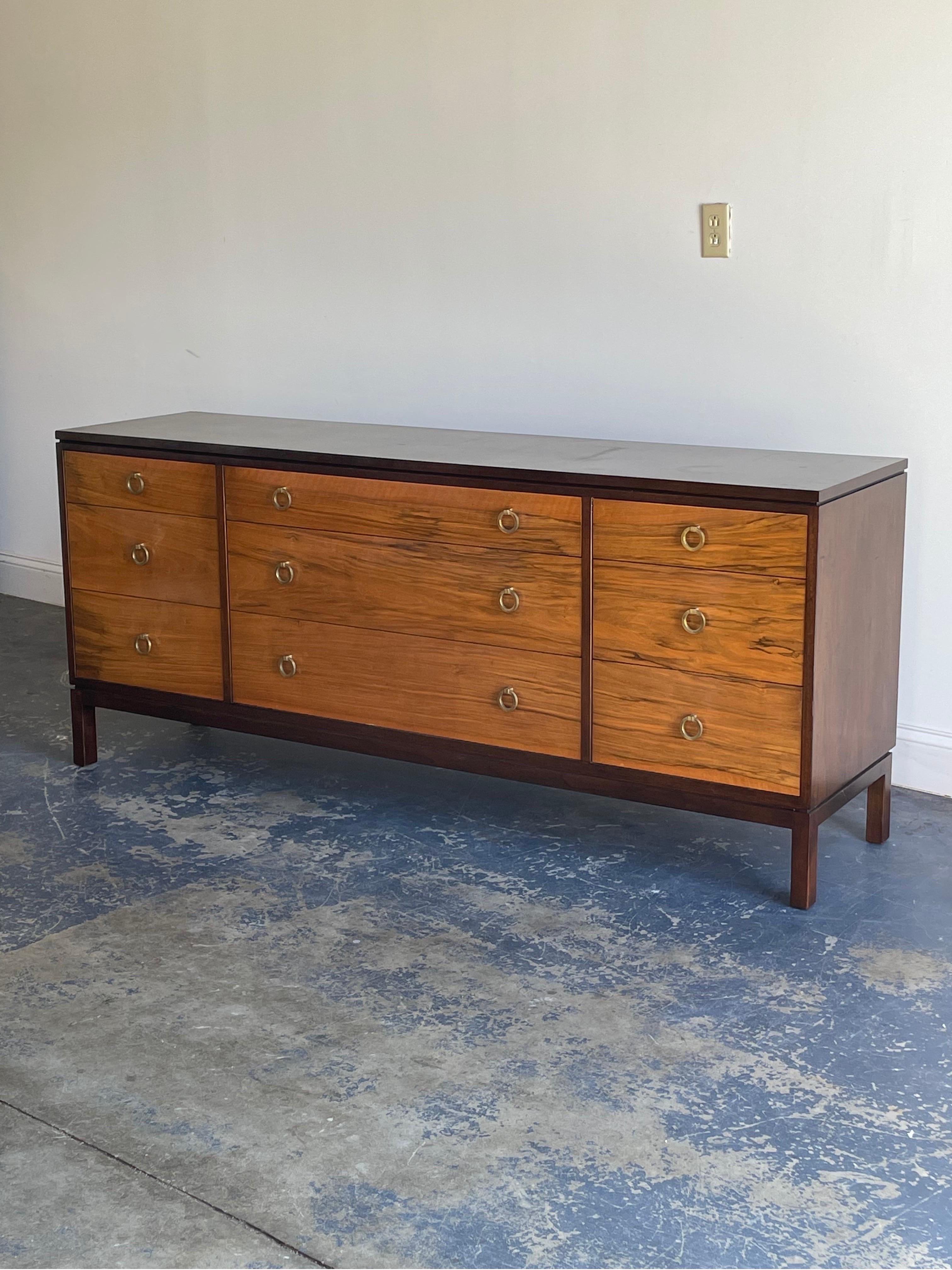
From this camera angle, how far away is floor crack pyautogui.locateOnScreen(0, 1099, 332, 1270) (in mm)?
1657

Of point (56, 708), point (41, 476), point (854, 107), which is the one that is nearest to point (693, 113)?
point (854, 107)

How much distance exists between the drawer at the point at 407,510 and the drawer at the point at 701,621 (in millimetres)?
128

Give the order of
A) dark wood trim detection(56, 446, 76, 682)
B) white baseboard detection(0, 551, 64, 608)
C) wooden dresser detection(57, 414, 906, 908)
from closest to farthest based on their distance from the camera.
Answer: wooden dresser detection(57, 414, 906, 908) < dark wood trim detection(56, 446, 76, 682) < white baseboard detection(0, 551, 64, 608)

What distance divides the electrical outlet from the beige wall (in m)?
0.03

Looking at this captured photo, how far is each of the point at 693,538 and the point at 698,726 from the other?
34 cm

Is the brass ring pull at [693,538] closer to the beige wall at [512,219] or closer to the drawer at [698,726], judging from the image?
the drawer at [698,726]

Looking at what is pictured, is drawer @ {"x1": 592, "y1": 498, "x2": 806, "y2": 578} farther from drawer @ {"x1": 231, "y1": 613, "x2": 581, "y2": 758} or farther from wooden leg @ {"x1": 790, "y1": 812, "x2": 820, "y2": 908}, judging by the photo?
wooden leg @ {"x1": 790, "y1": 812, "x2": 820, "y2": 908}

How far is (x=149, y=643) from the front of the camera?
3.20 metres

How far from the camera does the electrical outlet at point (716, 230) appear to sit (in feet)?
10.1

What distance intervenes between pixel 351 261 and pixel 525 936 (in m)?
2.06

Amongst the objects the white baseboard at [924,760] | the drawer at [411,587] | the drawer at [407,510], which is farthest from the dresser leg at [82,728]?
the white baseboard at [924,760]

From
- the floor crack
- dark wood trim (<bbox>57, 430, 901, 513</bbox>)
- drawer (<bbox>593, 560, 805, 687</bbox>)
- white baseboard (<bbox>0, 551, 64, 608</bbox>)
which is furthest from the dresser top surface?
white baseboard (<bbox>0, 551, 64, 608</bbox>)

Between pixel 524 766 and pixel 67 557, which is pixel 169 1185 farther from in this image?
pixel 67 557

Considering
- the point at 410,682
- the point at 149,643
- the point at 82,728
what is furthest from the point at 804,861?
the point at 82,728
